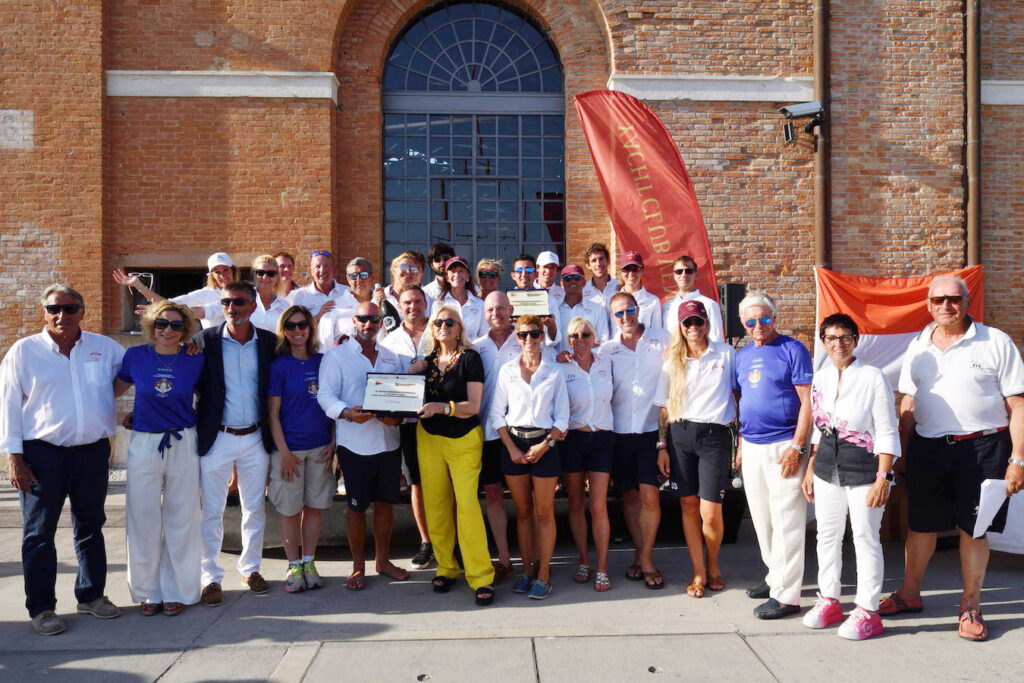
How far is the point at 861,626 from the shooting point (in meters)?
4.57

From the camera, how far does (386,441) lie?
221 inches

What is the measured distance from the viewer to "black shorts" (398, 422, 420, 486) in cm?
581

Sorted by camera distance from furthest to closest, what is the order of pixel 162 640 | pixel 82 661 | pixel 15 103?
pixel 15 103, pixel 162 640, pixel 82 661

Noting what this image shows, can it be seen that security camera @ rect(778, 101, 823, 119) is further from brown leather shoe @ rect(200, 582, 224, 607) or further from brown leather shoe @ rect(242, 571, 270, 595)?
brown leather shoe @ rect(200, 582, 224, 607)

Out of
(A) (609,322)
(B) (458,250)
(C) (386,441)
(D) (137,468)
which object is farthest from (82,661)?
(B) (458,250)

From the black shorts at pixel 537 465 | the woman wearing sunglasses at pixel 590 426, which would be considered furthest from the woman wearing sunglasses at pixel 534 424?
the woman wearing sunglasses at pixel 590 426

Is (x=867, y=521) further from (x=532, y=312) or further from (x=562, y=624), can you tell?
(x=532, y=312)

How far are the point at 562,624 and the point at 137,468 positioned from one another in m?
3.03

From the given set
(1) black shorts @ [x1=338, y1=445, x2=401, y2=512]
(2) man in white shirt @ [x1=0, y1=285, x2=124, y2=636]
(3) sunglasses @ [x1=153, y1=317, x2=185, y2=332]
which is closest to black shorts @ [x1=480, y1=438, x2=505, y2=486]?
(1) black shorts @ [x1=338, y1=445, x2=401, y2=512]

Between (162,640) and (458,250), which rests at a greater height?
(458,250)

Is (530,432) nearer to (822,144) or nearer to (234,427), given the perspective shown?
(234,427)

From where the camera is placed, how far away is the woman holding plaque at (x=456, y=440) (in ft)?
17.3

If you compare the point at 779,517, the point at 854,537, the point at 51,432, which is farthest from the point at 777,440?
the point at 51,432

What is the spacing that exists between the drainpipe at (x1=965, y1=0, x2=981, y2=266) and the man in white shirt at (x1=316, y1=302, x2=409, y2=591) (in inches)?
366
